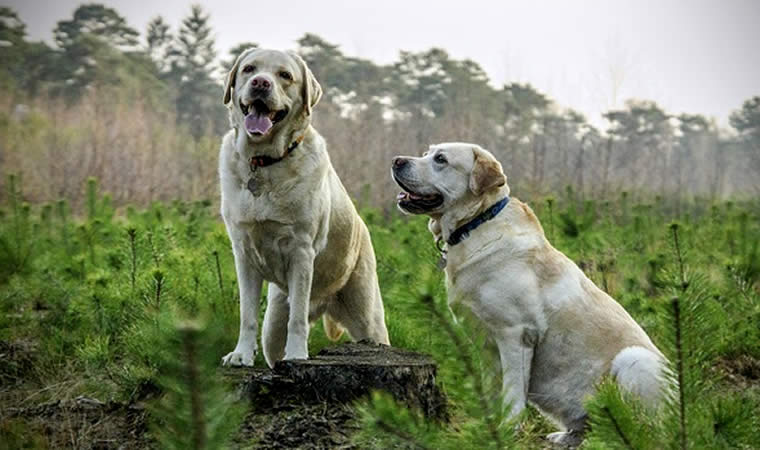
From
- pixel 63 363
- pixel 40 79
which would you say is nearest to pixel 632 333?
pixel 63 363

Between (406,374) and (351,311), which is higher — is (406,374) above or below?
above

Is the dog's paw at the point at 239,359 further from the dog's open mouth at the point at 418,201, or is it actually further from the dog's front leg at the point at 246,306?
the dog's open mouth at the point at 418,201

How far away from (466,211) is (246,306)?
3.84 feet

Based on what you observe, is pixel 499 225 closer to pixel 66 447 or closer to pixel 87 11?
pixel 66 447

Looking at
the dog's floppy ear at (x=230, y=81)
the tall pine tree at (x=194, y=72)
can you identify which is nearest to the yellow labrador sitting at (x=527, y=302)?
the dog's floppy ear at (x=230, y=81)

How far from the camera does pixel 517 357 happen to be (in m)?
3.53

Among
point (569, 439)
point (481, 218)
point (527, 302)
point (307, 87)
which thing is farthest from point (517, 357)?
point (307, 87)

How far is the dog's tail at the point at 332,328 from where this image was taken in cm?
457

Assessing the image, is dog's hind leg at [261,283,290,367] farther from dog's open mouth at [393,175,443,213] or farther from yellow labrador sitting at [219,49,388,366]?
dog's open mouth at [393,175,443,213]

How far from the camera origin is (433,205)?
391 centimetres

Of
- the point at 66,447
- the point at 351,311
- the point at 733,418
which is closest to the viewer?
the point at 733,418

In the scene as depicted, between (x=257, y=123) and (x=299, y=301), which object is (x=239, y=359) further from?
(x=257, y=123)

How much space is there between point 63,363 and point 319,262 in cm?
172

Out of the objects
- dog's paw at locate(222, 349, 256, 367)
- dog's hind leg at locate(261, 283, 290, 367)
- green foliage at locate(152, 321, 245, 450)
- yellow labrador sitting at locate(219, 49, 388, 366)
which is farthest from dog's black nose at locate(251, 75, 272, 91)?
green foliage at locate(152, 321, 245, 450)
